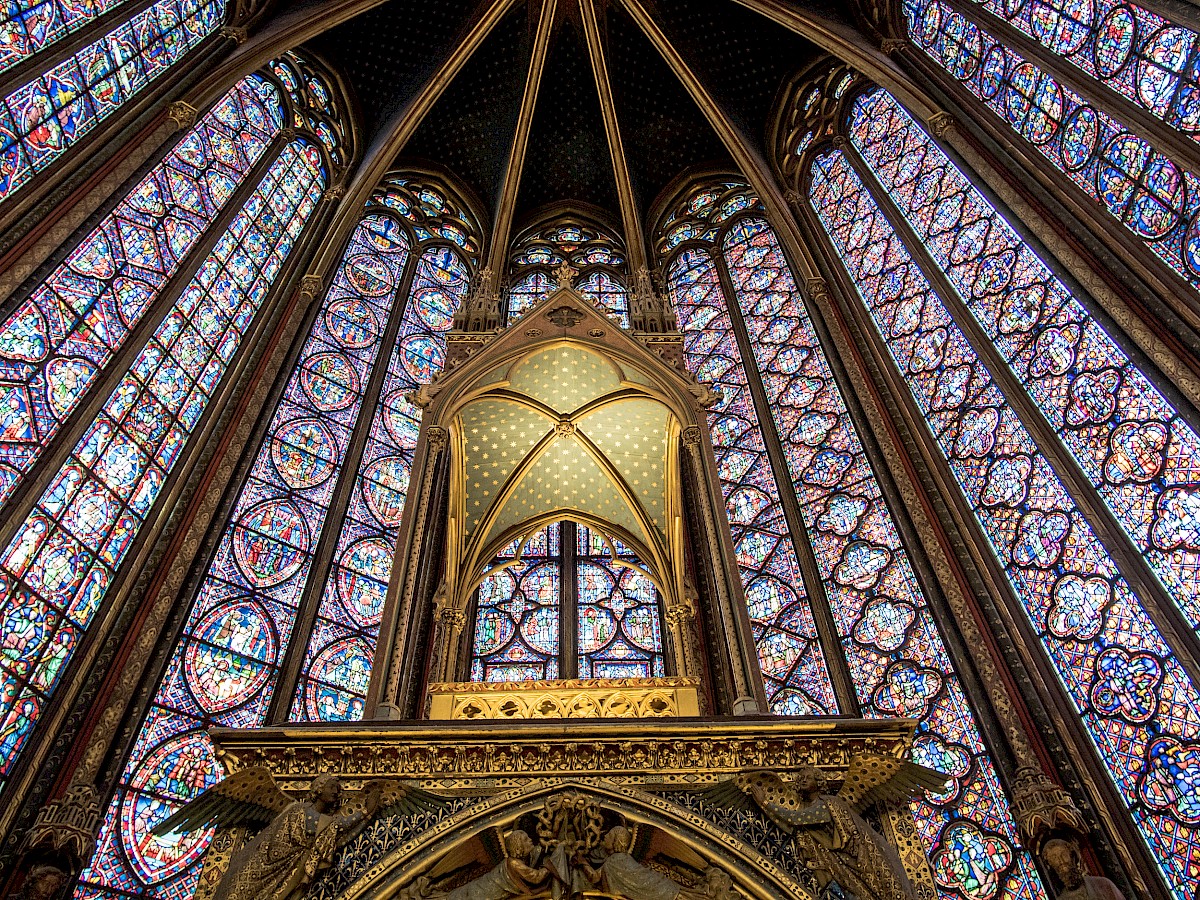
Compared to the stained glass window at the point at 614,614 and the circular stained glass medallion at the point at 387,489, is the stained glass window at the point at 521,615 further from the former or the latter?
the circular stained glass medallion at the point at 387,489

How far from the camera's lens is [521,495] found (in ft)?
28.5

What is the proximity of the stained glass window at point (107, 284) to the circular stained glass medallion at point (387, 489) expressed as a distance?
279 centimetres

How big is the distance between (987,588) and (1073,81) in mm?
4396

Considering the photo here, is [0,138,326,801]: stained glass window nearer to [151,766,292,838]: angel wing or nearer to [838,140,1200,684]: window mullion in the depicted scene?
[151,766,292,838]: angel wing

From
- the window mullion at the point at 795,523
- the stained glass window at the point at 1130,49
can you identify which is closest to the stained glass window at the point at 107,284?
the window mullion at the point at 795,523

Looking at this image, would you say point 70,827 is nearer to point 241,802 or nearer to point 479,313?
point 241,802

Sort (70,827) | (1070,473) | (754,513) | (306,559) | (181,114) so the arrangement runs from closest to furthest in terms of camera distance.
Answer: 1. (70,827)
2. (1070,473)
3. (306,559)
4. (181,114)
5. (754,513)

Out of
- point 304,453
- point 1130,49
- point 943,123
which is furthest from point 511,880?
point 943,123

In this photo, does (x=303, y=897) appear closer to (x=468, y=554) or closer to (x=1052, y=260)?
(x=468, y=554)

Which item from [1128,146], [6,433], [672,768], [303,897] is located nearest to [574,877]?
[672,768]

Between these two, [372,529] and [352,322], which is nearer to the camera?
[372,529]

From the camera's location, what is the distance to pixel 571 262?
15109mm

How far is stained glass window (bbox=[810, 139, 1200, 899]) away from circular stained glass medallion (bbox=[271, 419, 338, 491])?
6.02 metres

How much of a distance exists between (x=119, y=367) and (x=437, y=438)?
2.94 m
